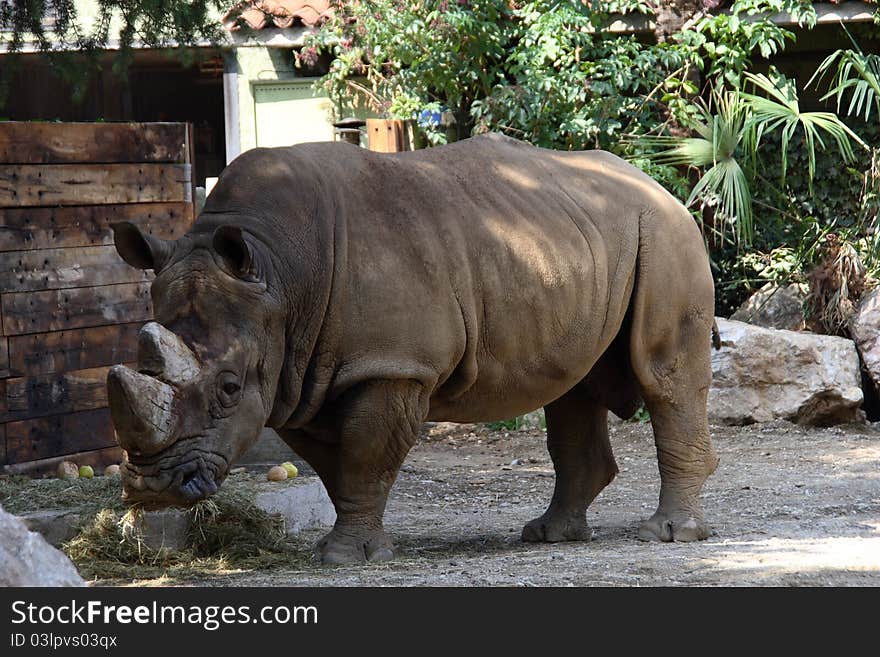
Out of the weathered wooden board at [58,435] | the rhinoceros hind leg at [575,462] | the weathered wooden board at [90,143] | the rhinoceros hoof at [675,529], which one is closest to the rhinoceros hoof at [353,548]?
the rhinoceros hind leg at [575,462]

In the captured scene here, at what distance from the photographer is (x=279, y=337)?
208 inches

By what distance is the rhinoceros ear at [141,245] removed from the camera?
5.31 meters

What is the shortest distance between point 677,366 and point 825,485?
2.26 meters

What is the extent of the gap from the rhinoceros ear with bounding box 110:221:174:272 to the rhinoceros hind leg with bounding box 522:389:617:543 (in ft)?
7.73

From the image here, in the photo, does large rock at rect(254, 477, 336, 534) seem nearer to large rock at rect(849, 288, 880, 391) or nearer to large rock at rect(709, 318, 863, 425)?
large rock at rect(709, 318, 863, 425)

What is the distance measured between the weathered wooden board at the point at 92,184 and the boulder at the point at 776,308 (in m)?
5.52

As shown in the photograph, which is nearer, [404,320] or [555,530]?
[404,320]

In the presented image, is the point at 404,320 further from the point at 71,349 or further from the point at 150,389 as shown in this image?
the point at 71,349

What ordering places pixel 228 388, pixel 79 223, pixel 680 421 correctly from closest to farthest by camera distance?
pixel 228 388
pixel 680 421
pixel 79 223

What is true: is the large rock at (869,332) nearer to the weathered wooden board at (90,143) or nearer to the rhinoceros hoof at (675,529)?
the rhinoceros hoof at (675,529)

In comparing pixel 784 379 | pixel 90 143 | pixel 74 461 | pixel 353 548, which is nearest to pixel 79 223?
pixel 90 143

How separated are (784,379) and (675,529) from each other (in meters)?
4.36

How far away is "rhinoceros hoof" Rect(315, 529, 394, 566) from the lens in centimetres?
552

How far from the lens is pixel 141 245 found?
5359 mm
